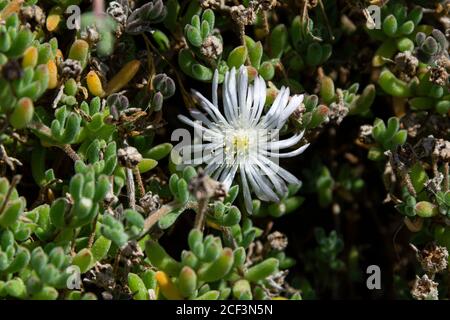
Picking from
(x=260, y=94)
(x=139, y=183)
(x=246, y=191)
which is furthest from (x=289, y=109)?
(x=139, y=183)

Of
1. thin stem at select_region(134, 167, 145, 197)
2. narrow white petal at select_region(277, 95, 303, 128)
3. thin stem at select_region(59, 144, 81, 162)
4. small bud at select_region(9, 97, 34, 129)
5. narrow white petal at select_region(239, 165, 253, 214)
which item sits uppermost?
small bud at select_region(9, 97, 34, 129)

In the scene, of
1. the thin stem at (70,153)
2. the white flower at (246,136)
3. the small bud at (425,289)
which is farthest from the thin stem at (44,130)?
the small bud at (425,289)

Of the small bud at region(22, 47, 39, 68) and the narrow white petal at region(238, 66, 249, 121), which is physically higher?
the small bud at region(22, 47, 39, 68)

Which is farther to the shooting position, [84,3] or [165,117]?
[165,117]

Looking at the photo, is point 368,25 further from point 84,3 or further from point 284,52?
point 84,3

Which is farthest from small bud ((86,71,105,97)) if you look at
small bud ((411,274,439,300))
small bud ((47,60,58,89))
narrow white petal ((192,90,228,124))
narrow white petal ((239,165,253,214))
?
small bud ((411,274,439,300))

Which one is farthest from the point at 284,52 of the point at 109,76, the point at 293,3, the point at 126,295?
the point at 126,295

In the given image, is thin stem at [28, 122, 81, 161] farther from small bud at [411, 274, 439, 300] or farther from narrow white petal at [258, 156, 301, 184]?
small bud at [411, 274, 439, 300]

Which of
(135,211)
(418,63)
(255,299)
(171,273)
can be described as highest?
(418,63)
